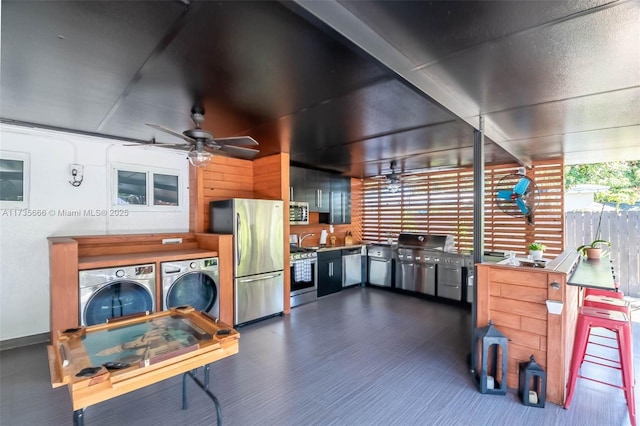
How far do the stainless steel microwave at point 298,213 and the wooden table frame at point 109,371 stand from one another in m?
3.03

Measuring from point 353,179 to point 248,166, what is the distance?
2.68 m

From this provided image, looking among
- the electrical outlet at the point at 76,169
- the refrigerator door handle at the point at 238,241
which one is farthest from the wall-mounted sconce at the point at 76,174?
the refrigerator door handle at the point at 238,241

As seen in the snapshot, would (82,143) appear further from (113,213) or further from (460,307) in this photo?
(460,307)

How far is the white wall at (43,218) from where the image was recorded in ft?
10.3

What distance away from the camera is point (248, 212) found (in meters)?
3.89

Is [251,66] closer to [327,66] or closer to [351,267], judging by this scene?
[327,66]

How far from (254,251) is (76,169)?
2324 millimetres

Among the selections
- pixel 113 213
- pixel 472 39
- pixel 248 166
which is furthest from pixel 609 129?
pixel 113 213

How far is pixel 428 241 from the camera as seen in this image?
5207mm

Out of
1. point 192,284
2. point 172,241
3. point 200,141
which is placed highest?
point 200,141

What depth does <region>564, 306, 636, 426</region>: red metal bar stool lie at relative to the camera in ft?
6.63

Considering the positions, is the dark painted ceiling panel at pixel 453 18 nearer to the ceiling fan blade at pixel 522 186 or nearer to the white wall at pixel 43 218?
the ceiling fan blade at pixel 522 186

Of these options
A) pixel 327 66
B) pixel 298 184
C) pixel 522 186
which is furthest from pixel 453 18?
pixel 298 184

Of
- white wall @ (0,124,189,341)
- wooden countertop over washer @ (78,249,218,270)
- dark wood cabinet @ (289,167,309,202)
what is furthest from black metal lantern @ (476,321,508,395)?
white wall @ (0,124,189,341)
